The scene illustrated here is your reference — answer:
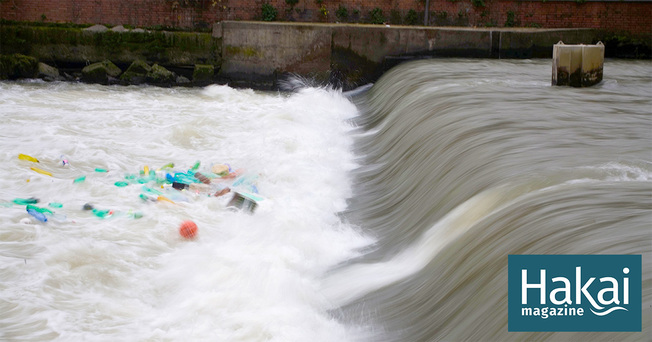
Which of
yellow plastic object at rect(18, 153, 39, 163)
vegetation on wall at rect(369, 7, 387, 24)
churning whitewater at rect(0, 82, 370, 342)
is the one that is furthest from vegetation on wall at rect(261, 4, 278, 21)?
yellow plastic object at rect(18, 153, 39, 163)

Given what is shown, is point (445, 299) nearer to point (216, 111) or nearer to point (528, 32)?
point (216, 111)

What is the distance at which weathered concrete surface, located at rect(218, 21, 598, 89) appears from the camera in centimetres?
1295

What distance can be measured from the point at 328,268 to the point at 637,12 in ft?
45.8

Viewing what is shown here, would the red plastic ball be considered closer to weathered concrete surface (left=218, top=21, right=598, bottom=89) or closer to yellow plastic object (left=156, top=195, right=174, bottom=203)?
yellow plastic object (left=156, top=195, right=174, bottom=203)

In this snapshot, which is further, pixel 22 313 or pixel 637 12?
pixel 637 12

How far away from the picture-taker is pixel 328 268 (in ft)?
15.0

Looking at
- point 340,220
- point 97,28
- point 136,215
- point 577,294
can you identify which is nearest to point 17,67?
point 97,28

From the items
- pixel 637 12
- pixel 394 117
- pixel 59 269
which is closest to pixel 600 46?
pixel 394 117

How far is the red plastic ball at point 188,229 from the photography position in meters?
5.07

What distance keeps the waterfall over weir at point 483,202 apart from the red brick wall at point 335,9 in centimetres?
876

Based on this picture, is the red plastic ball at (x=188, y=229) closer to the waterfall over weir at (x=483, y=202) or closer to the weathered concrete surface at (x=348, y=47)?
the waterfall over weir at (x=483, y=202)

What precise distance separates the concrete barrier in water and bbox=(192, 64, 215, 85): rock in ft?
23.8

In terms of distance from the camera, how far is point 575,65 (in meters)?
8.37

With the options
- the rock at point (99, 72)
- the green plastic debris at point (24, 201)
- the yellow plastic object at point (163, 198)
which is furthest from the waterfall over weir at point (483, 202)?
the rock at point (99, 72)
